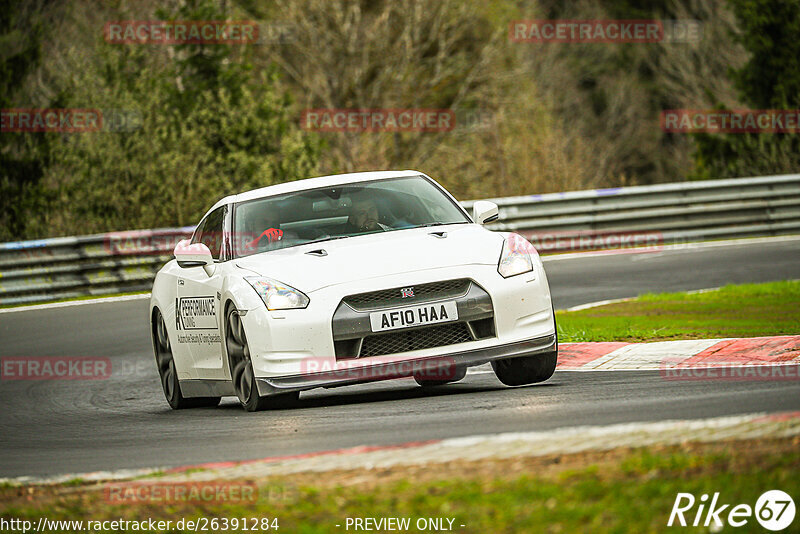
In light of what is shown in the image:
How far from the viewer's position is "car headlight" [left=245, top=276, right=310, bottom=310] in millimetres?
8172

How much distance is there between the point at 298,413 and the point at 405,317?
0.92 metres

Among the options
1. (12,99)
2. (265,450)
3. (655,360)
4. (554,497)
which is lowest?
(12,99)

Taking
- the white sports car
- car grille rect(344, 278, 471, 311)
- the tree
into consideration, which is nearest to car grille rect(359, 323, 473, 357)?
the white sports car

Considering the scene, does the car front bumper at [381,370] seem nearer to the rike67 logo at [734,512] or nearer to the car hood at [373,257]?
the car hood at [373,257]

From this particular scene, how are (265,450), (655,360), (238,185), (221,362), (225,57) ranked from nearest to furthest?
(265,450), (221,362), (655,360), (238,185), (225,57)

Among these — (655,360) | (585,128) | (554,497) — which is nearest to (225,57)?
(655,360)

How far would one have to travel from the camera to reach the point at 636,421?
6023mm

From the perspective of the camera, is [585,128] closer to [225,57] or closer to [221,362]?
[225,57]

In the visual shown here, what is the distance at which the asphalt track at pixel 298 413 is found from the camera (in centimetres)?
645

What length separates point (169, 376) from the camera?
1034 centimetres

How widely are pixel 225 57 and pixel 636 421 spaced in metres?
22.6

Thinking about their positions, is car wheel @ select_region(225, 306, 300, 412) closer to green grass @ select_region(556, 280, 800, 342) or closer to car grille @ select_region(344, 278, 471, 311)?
car grille @ select_region(344, 278, 471, 311)

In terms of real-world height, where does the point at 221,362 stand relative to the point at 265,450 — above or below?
below

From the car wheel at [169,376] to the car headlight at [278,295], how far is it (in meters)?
2.05
